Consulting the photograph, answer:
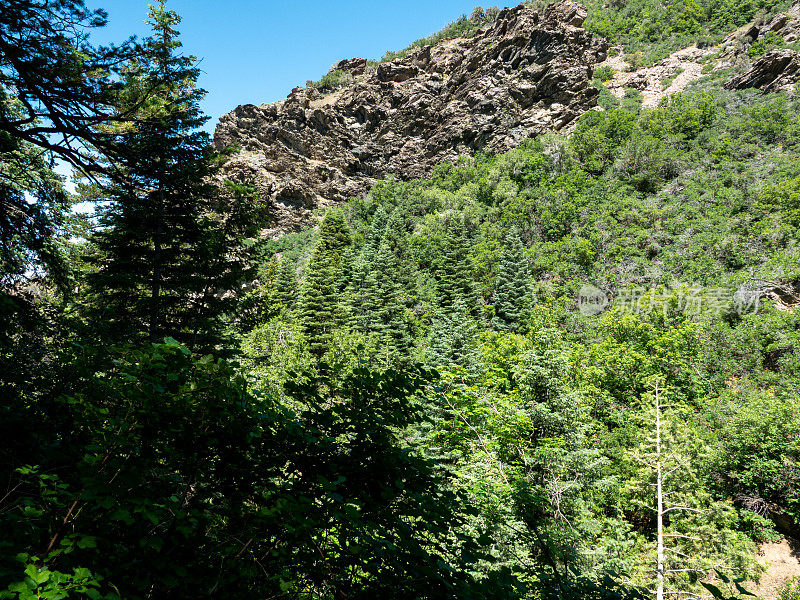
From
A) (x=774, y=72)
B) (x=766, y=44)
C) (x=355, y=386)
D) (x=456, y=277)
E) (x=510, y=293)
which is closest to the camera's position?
(x=355, y=386)

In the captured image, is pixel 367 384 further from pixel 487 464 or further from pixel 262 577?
pixel 487 464

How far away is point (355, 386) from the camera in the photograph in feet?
11.2

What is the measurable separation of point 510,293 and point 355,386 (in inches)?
1017

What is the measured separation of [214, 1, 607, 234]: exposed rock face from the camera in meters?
54.3

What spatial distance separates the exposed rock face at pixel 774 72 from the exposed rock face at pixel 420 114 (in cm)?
1692

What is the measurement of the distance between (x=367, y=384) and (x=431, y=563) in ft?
4.98

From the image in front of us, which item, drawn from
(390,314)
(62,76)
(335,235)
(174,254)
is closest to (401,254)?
(335,235)

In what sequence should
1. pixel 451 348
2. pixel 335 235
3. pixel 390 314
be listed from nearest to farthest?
pixel 451 348
pixel 390 314
pixel 335 235

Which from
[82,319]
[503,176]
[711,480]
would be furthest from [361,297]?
[503,176]

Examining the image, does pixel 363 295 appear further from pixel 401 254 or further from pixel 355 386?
pixel 355 386

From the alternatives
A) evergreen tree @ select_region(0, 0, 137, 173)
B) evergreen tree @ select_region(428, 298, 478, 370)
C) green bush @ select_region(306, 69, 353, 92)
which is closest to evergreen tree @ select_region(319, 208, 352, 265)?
evergreen tree @ select_region(428, 298, 478, 370)

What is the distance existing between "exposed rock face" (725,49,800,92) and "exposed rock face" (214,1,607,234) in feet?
55.5

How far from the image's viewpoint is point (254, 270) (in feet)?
28.6

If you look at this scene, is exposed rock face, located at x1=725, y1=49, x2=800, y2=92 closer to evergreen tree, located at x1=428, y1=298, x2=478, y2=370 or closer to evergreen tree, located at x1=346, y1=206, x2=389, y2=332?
evergreen tree, located at x1=428, y1=298, x2=478, y2=370
